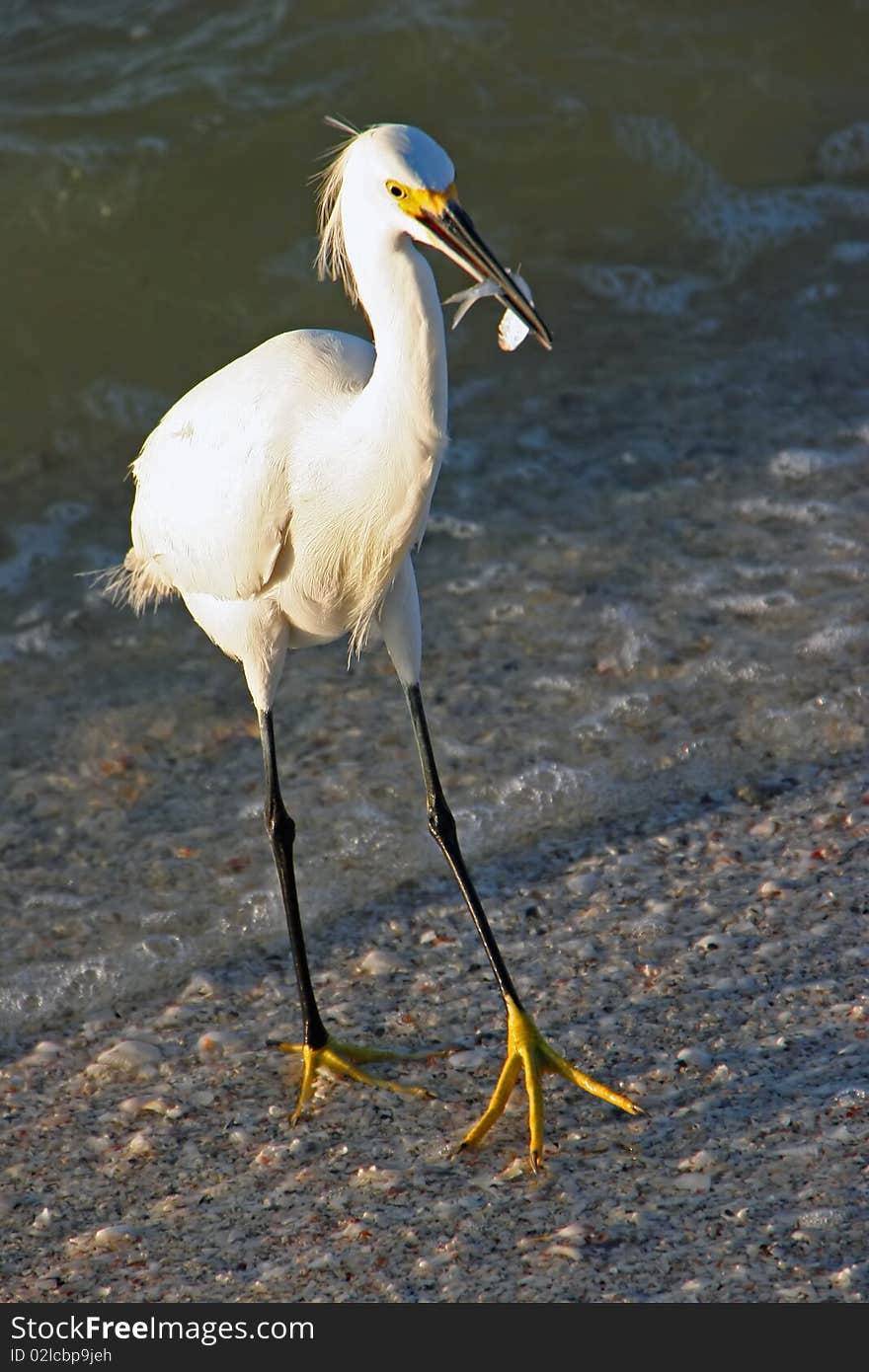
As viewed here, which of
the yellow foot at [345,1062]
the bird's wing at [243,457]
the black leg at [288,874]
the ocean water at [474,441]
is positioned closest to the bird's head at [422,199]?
the bird's wing at [243,457]

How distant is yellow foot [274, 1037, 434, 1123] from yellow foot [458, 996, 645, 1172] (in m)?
0.20

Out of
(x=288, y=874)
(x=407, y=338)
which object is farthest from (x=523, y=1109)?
(x=407, y=338)

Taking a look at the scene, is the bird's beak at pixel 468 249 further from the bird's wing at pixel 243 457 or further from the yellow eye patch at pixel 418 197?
the bird's wing at pixel 243 457

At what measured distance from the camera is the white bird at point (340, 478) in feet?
8.14

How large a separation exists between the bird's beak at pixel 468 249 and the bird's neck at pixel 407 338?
0.09 m

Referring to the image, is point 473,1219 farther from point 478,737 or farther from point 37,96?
point 37,96

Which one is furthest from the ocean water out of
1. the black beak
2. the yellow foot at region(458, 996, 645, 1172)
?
the black beak

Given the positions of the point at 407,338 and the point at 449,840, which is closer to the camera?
the point at 407,338

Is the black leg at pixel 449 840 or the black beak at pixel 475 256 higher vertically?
the black beak at pixel 475 256

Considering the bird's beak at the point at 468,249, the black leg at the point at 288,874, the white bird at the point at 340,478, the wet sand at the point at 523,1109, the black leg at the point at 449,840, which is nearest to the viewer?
the bird's beak at the point at 468,249

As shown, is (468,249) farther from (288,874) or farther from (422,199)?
(288,874)

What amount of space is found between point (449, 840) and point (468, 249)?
1.36 metres

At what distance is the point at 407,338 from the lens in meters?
2.52

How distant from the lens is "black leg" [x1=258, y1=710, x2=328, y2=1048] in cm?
323
